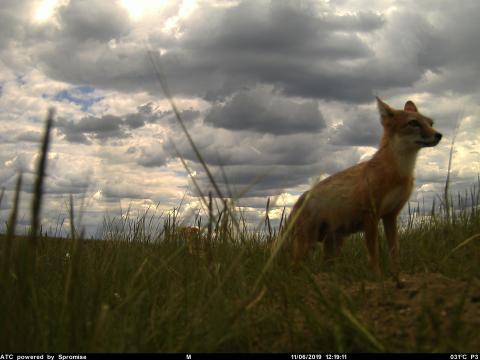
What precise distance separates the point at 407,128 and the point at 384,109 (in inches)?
18.9

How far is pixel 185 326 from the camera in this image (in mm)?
3471

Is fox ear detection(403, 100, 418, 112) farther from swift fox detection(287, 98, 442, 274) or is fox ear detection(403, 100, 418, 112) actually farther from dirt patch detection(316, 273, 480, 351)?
dirt patch detection(316, 273, 480, 351)

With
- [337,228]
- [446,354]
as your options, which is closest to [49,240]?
[337,228]

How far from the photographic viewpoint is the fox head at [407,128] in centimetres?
725

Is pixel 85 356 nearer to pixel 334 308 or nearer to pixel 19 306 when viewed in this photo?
pixel 19 306

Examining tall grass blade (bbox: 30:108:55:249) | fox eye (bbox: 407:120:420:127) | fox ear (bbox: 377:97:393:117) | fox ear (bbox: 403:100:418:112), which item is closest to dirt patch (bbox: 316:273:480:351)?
tall grass blade (bbox: 30:108:55:249)

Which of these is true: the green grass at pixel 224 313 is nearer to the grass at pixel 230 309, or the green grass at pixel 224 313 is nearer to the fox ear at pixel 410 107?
the grass at pixel 230 309

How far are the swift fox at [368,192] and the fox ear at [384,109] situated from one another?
0.05 feet

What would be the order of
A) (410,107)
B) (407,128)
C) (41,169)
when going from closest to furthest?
1. (41,169)
2. (407,128)
3. (410,107)

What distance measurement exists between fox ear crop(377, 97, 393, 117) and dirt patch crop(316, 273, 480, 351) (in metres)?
3.88

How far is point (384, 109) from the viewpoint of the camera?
7.57 metres

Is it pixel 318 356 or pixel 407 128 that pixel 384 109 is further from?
pixel 318 356

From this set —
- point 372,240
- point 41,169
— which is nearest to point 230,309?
point 41,169

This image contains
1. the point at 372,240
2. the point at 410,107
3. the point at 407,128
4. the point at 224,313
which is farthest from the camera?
the point at 410,107
